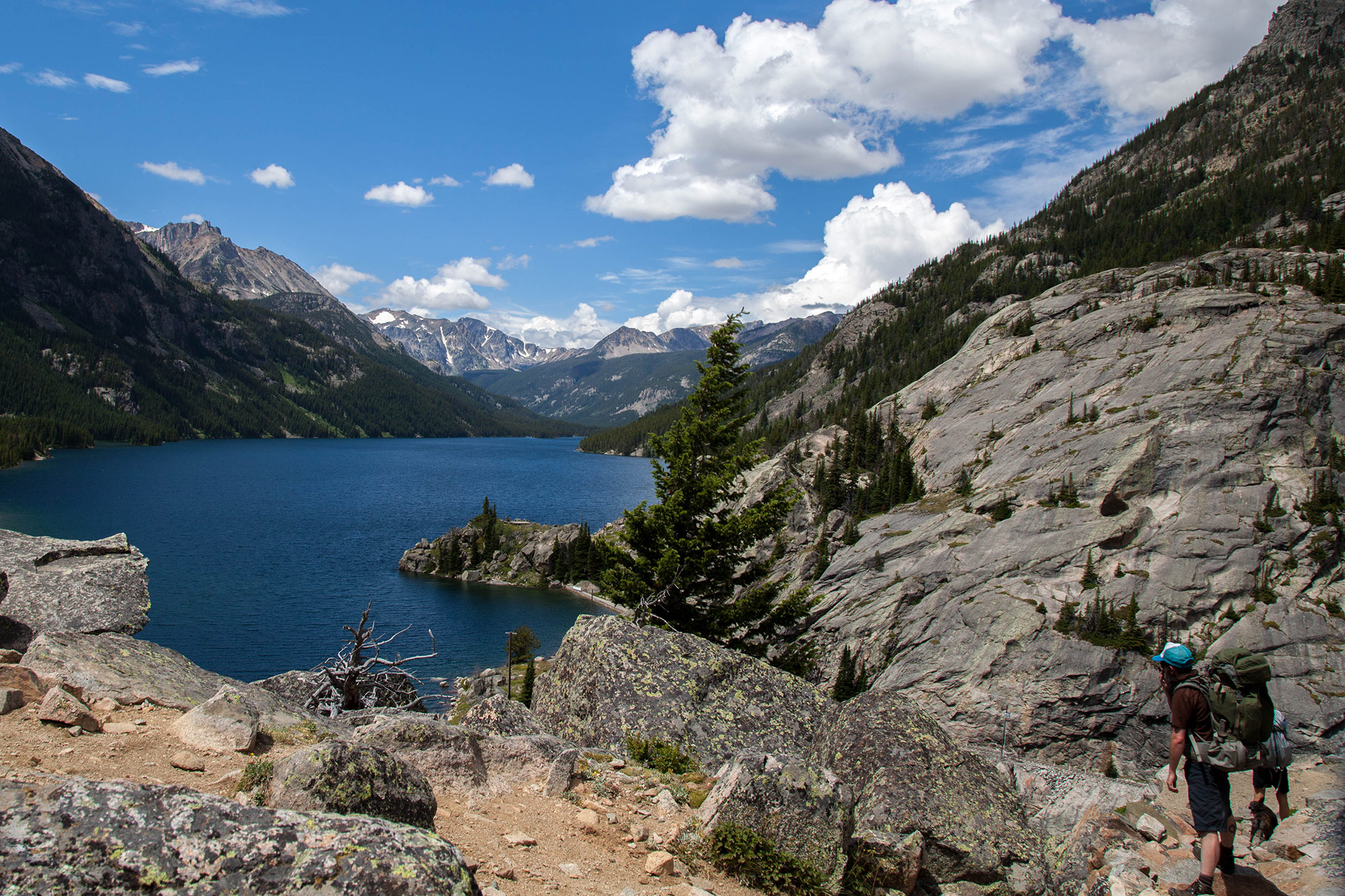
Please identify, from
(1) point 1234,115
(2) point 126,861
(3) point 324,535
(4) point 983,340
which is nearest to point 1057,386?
(4) point 983,340

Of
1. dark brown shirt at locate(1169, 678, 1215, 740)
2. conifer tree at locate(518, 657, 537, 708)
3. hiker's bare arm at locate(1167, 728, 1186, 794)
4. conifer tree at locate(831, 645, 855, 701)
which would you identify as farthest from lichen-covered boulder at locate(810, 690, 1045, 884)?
conifer tree at locate(831, 645, 855, 701)

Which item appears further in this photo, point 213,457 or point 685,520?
point 213,457

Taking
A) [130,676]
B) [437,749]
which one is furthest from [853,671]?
[130,676]

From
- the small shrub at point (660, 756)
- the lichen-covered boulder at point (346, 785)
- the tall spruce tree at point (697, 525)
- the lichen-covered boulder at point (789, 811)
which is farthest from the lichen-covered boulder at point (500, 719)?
the tall spruce tree at point (697, 525)

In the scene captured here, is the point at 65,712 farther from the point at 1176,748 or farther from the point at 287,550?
the point at 287,550

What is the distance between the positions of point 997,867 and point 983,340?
93.8 meters

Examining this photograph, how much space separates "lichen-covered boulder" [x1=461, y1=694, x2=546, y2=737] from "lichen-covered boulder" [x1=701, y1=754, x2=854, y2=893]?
4.09m

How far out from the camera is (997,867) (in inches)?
328

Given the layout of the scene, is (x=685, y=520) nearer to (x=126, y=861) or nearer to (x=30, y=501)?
(x=126, y=861)

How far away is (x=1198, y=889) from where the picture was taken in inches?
328

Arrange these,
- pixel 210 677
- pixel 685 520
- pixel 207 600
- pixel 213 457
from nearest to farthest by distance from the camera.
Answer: pixel 210 677 → pixel 685 520 → pixel 207 600 → pixel 213 457

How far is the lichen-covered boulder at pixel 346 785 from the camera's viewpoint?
18.2ft

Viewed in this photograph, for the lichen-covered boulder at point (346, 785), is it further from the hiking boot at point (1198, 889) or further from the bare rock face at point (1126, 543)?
the bare rock face at point (1126, 543)

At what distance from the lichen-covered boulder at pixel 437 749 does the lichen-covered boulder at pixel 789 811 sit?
10.2 ft
